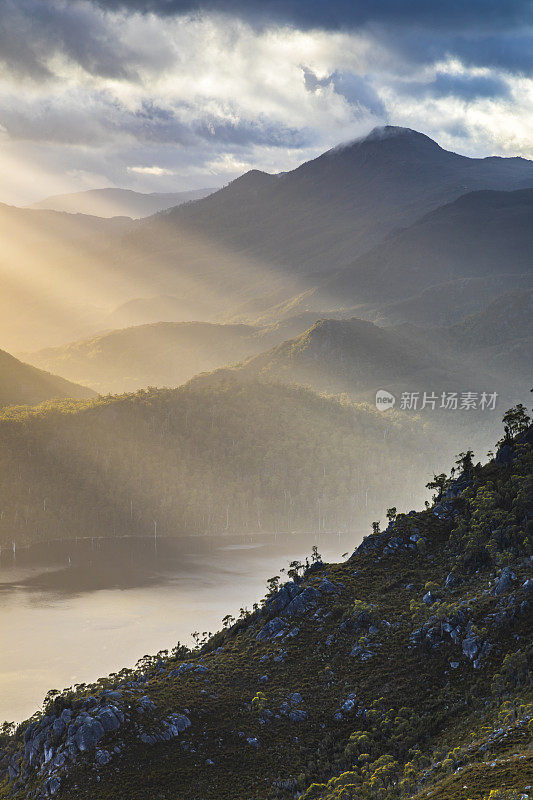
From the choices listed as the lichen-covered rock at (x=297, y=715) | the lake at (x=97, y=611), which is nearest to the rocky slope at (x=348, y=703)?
the lichen-covered rock at (x=297, y=715)

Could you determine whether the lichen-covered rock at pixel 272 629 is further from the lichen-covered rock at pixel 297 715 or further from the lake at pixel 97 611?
the lake at pixel 97 611

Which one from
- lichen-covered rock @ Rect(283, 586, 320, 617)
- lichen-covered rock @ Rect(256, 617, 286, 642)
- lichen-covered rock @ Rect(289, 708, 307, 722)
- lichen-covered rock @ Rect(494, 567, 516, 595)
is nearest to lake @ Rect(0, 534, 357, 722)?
lichen-covered rock @ Rect(256, 617, 286, 642)

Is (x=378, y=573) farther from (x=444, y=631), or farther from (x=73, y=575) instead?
(x=73, y=575)

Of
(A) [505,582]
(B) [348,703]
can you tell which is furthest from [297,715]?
(A) [505,582]

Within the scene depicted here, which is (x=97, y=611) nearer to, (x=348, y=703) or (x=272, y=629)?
(x=272, y=629)

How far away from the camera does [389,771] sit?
39531 mm

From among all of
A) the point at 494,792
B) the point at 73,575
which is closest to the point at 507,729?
the point at 494,792

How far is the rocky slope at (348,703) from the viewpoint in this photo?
39594 millimetres

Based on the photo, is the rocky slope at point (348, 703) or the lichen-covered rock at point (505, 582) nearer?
the rocky slope at point (348, 703)

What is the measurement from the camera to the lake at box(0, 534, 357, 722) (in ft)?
365

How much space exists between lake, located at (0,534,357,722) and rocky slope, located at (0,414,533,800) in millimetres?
48574

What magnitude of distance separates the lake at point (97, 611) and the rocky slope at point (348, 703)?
48.6 meters

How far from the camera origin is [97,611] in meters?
149

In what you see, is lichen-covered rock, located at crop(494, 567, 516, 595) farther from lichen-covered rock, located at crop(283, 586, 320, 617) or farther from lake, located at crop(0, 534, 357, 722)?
lake, located at crop(0, 534, 357, 722)
